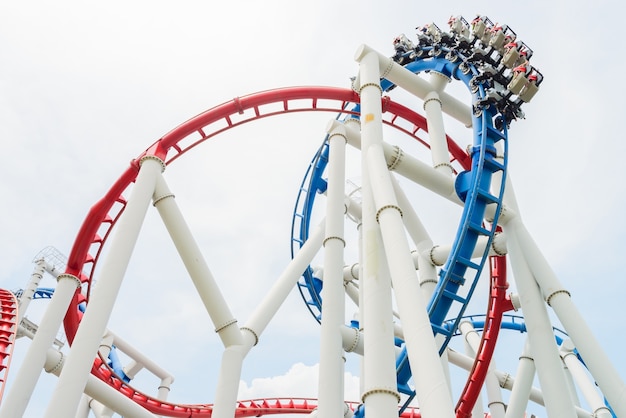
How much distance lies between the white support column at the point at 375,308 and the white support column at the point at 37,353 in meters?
4.82

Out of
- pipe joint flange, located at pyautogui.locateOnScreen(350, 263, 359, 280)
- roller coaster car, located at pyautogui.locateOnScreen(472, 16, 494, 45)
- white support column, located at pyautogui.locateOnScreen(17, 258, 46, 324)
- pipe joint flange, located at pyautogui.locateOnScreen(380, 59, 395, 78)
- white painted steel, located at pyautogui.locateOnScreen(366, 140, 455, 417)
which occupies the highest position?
white support column, located at pyautogui.locateOnScreen(17, 258, 46, 324)

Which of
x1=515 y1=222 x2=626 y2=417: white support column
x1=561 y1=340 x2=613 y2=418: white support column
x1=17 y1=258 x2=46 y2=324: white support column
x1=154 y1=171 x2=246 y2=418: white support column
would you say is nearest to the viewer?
x1=515 y1=222 x2=626 y2=417: white support column

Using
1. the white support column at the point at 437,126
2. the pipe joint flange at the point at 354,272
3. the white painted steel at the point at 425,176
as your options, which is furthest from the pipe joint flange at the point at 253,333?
the pipe joint flange at the point at 354,272

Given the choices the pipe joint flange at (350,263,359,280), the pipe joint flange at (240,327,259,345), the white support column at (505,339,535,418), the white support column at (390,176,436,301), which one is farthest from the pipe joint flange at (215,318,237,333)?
the pipe joint flange at (350,263,359,280)

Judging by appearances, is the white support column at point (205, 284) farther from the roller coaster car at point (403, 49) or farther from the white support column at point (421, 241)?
the roller coaster car at point (403, 49)

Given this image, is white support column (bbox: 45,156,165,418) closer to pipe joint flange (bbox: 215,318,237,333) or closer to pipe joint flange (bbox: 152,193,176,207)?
pipe joint flange (bbox: 152,193,176,207)

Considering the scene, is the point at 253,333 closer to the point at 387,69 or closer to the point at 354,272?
the point at 387,69

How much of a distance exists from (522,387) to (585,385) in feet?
8.72

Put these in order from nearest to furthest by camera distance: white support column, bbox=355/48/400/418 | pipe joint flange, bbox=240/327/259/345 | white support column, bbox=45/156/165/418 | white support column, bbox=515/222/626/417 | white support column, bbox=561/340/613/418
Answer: white support column, bbox=355/48/400/418 → white support column, bbox=45/156/165/418 → white support column, bbox=515/222/626/417 → pipe joint flange, bbox=240/327/259/345 → white support column, bbox=561/340/613/418

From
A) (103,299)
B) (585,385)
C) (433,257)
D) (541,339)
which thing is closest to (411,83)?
(433,257)

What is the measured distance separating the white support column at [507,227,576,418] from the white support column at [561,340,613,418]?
3.35m

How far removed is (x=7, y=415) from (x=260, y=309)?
3.49m

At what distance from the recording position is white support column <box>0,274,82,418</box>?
7.50 meters

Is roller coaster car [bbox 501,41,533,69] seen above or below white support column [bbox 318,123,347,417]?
above
